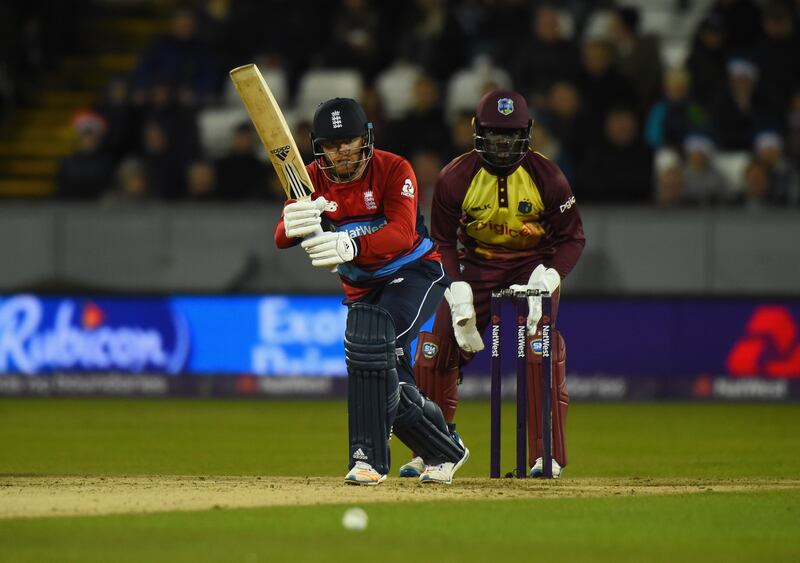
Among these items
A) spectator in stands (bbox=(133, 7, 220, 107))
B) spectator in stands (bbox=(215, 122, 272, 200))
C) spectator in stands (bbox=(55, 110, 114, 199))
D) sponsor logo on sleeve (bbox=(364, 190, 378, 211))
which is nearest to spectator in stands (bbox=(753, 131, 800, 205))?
spectator in stands (bbox=(215, 122, 272, 200))

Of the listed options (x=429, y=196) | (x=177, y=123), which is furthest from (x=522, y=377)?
(x=177, y=123)

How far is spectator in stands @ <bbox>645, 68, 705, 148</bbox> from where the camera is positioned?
1809 centimetres

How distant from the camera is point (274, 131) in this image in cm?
908

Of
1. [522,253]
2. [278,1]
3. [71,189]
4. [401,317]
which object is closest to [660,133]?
[278,1]

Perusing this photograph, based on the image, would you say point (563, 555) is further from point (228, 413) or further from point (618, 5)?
point (618, 5)

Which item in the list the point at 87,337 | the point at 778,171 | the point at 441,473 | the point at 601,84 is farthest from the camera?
the point at 601,84

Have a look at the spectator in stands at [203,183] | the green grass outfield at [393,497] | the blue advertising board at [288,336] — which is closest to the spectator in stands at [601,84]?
the blue advertising board at [288,336]

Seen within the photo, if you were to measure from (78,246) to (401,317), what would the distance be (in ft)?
32.5

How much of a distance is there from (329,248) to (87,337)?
389 inches

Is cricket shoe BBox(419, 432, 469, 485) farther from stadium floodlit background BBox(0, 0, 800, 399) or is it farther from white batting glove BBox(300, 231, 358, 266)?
stadium floodlit background BBox(0, 0, 800, 399)

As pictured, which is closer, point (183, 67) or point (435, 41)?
point (435, 41)

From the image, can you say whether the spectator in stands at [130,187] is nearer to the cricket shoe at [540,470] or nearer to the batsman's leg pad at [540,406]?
the batsman's leg pad at [540,406]

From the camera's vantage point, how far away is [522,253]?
10211 mm

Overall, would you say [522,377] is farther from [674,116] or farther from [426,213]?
[674,116]
